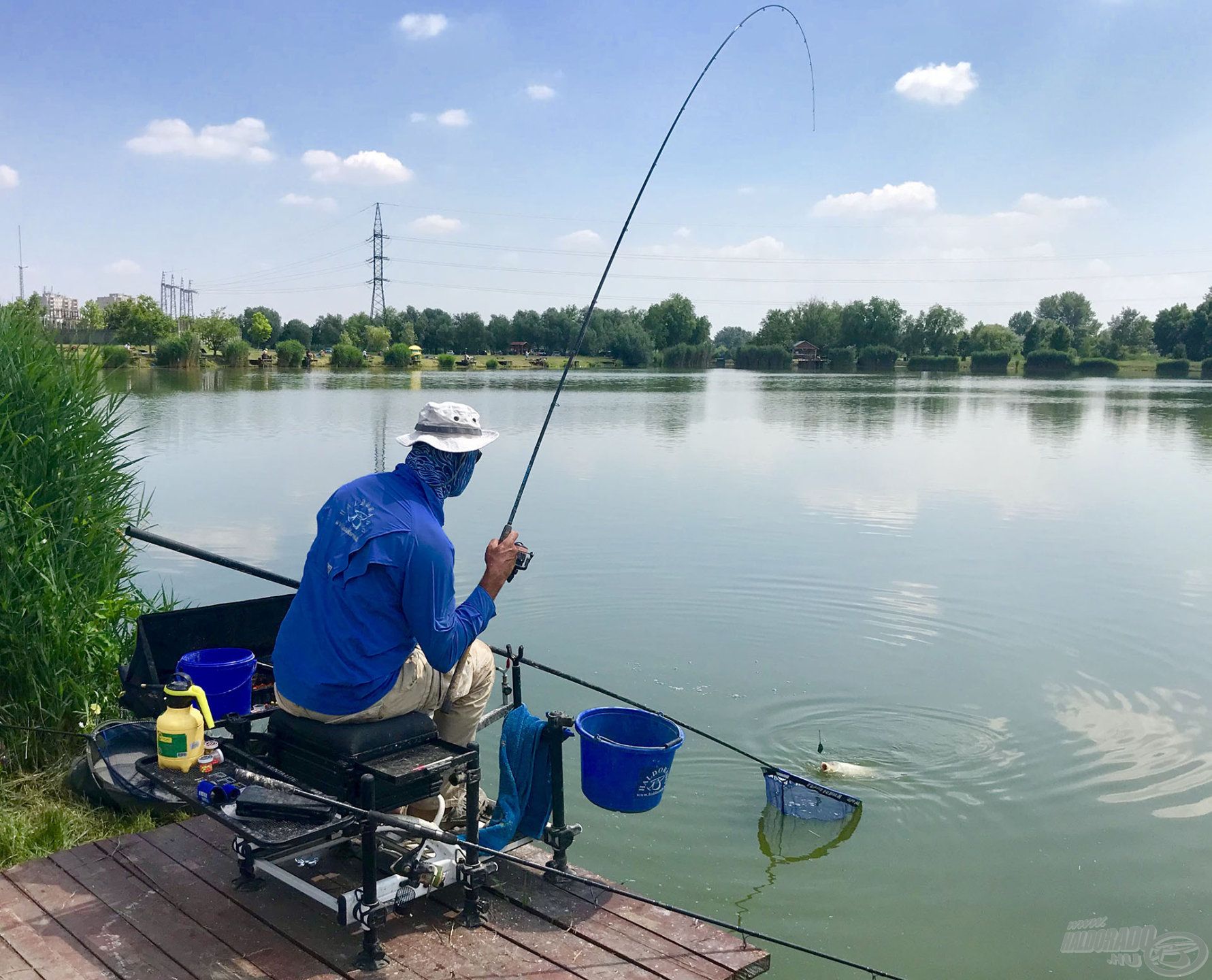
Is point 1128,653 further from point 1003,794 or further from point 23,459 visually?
point 23,459

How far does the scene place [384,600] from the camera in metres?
3.18

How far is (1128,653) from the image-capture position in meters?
8.18

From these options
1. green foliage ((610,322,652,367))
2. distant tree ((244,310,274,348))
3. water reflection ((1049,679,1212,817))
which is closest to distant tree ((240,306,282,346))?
distant tree ((244,310,274,348))

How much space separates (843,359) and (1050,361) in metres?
27.8

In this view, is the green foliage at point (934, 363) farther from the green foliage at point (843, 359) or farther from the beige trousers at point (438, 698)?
the beige trousers at point (438, 698)

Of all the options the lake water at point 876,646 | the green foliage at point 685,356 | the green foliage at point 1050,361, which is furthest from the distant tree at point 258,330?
the lake water at point 876,646

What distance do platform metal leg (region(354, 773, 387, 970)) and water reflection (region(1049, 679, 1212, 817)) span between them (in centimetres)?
434

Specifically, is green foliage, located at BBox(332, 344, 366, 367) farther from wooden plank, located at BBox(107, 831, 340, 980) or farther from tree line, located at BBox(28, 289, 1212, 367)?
wooden plank, located at BBox(107, 831, 340, 980)

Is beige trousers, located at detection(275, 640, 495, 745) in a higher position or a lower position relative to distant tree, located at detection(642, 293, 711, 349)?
lower

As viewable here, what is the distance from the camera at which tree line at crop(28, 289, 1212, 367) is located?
89.6 meters

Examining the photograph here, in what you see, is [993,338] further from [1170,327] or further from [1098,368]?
[1098,368]

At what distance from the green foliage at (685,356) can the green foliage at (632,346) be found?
2254 mm

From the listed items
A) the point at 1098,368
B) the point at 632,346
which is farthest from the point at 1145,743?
the point at 632,346

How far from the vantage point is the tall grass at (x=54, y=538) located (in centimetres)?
439
